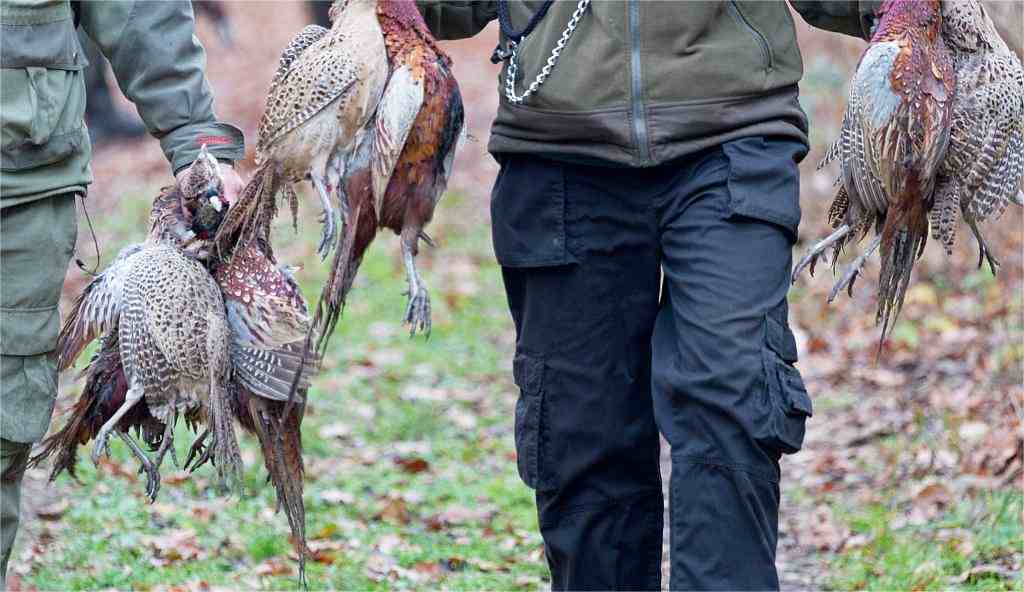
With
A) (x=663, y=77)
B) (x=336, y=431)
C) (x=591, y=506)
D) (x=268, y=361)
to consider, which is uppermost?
(x=663, y=77)

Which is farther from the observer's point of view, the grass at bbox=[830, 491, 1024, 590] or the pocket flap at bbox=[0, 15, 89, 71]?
the grass at bbox=[830, 491, 1024, 590]

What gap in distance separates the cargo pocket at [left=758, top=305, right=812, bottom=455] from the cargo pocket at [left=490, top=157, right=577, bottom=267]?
0.61 meters

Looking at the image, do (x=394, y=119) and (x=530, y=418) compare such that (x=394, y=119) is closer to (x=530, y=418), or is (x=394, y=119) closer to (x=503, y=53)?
(x=503, y=53)

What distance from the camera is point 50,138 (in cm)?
352

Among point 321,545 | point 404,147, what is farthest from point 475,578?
point 404,147

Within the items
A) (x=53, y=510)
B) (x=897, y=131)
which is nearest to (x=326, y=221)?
(x=897, y=131)

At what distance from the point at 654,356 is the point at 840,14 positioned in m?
1.11

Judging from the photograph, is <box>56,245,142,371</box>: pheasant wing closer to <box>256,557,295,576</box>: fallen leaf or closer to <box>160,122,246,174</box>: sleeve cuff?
<box>160,122,246,174</box>: sleeve cuff

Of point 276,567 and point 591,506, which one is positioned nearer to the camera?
point 591,506

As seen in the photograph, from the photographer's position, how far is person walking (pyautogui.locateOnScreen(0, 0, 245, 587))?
3.46m

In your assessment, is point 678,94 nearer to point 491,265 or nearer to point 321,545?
point 321,545

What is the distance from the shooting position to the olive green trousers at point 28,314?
3.56 m

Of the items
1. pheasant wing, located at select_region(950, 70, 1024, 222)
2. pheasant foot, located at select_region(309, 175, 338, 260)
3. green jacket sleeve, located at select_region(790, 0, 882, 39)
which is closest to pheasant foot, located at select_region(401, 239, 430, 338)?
pheasant foot, located at select_region(309, 175, 338, 260)

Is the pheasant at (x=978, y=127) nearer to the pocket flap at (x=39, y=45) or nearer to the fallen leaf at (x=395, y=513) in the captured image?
the pocket flap at (x=39, y=45)
